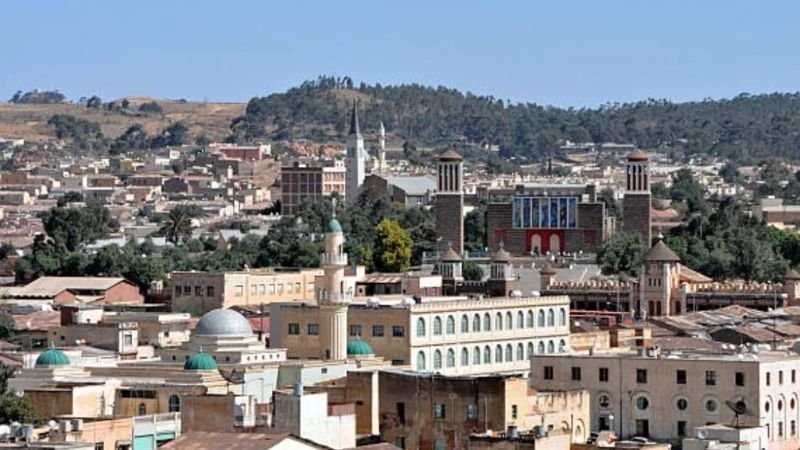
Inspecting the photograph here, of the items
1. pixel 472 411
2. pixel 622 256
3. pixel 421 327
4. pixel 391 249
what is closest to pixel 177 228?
pixel 391 249

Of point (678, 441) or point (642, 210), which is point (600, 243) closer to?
point (642, 210)

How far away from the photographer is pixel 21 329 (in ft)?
298

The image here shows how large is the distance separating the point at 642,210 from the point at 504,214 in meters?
6.62

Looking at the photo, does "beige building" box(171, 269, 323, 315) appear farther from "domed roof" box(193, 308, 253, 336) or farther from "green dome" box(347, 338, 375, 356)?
"domed roof" box(193, 308, 253, 336)

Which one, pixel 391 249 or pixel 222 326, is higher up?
pixel 222 326

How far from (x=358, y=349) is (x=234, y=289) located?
2729 cm

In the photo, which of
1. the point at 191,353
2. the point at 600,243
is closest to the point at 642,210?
the point at 600,243

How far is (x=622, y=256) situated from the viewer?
4779 inches

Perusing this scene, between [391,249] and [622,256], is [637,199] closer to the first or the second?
[622,256]

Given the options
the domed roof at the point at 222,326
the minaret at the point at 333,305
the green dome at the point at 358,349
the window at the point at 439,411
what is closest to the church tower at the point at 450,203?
the minaret at the point at 333,305

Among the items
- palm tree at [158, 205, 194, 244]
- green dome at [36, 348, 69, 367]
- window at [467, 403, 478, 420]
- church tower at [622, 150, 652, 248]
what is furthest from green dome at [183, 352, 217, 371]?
palm tree at [158, 205, 194, 244]

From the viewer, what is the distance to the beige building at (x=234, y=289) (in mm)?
93500

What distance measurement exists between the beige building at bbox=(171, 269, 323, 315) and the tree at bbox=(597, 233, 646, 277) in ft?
67.9

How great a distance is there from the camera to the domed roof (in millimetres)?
64875
